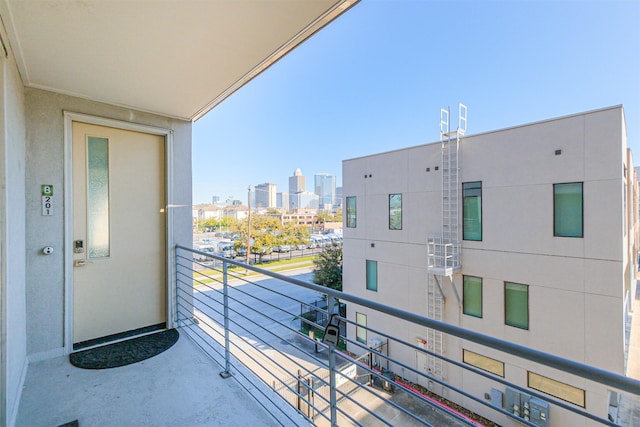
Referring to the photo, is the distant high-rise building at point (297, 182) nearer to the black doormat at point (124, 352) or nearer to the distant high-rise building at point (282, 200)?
the distant high-rise building at point (282, 200)

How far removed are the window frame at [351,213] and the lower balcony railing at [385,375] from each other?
107 inches

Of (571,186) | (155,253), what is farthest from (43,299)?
(571,186)

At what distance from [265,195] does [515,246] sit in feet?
87.5

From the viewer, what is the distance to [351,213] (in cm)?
841

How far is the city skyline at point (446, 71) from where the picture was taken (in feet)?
17.0

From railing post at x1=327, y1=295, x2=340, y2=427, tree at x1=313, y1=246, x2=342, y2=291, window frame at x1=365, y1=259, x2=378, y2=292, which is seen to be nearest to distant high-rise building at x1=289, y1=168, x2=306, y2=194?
tree at x1=313, y1=246, x2=342, y2=291

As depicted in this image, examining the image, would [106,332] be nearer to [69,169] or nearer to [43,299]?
[43,299]

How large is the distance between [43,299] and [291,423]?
2111mm

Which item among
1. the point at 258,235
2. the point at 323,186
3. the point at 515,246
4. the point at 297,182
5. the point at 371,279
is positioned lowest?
the point at 371,279

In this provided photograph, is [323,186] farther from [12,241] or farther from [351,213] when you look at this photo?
[12,241]

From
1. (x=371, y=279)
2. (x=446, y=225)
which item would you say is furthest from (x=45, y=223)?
(x=371, y=279)

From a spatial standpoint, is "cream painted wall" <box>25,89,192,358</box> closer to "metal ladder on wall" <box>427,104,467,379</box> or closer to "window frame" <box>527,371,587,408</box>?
"metal ladder on wall" <box>427,104,467,379</box>

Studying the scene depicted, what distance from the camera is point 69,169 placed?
2.22 m

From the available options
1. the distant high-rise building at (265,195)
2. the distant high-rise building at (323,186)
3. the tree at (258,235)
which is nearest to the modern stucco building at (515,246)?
the tree at (258,235)
